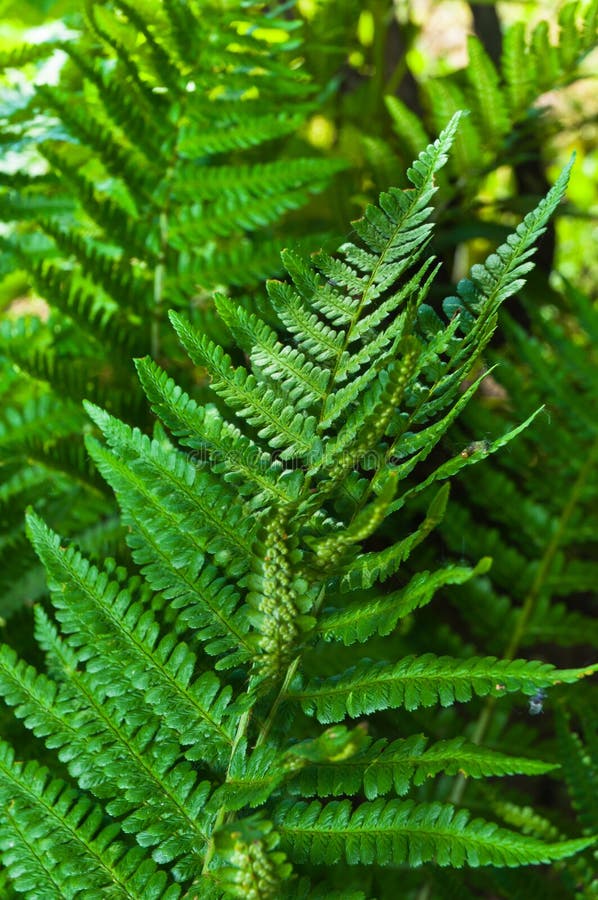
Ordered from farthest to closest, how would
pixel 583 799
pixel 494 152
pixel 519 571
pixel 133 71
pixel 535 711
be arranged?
pixel 494 152 → pixel 519 571 → pixel 133 71 → pixel 583 799 → pixel 535 711

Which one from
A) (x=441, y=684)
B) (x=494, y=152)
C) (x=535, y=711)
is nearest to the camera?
(x=441, y=684)

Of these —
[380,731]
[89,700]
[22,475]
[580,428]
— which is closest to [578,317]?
[580,428]

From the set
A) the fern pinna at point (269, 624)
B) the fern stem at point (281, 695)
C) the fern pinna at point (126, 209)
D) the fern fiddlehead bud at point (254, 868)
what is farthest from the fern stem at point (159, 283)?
the fern fiddlehead bud at point (254, 868)

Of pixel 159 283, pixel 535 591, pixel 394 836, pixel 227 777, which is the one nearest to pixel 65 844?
pixel 227 777

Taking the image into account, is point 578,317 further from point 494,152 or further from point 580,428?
point 494,152

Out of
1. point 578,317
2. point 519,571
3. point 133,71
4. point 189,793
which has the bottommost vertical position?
point 189,793
